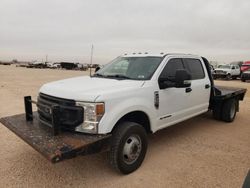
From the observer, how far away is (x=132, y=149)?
329 cm

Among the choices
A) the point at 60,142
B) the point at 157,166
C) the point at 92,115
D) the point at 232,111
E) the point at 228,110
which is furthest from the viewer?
the point at 232,111

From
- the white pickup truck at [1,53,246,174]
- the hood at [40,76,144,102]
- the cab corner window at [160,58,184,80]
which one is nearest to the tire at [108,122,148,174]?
the white pickup truck at [1,53,246,174]

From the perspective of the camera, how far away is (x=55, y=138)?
2.85 m

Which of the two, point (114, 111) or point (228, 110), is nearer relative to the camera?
point (114, 111)

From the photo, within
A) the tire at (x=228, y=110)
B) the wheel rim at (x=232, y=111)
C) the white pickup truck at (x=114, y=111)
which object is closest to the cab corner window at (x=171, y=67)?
→ the white pickup truck at (x=114, y=111)

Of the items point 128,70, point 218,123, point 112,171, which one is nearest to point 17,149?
point 112,171

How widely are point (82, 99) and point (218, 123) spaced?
4655mm

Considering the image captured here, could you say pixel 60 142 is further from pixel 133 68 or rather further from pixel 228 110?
pixel 228 110

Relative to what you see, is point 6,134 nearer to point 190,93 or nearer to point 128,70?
point 128,70

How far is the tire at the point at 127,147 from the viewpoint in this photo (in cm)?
303

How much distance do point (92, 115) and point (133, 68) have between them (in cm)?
163

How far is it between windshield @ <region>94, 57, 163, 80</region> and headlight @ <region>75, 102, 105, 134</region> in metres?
1.16

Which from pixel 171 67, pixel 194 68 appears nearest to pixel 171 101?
pixel 171 67

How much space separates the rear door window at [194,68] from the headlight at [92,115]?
2554mm
